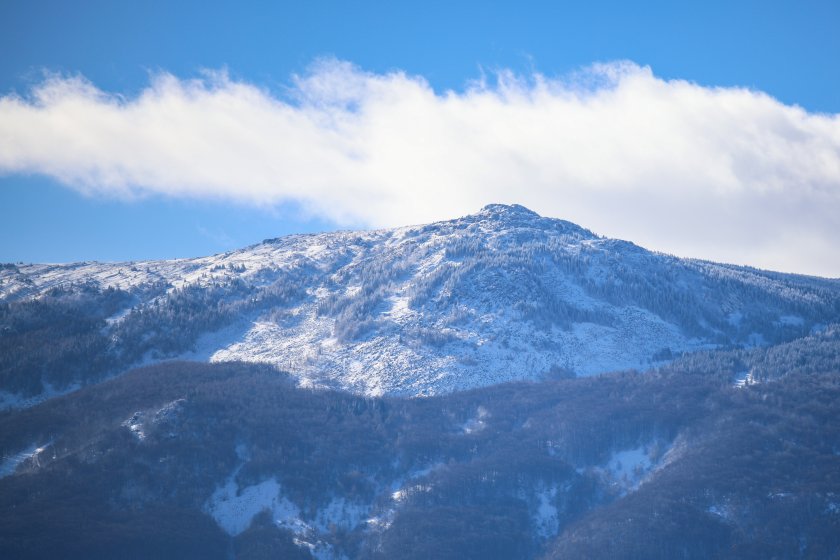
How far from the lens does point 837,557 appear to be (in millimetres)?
197000
